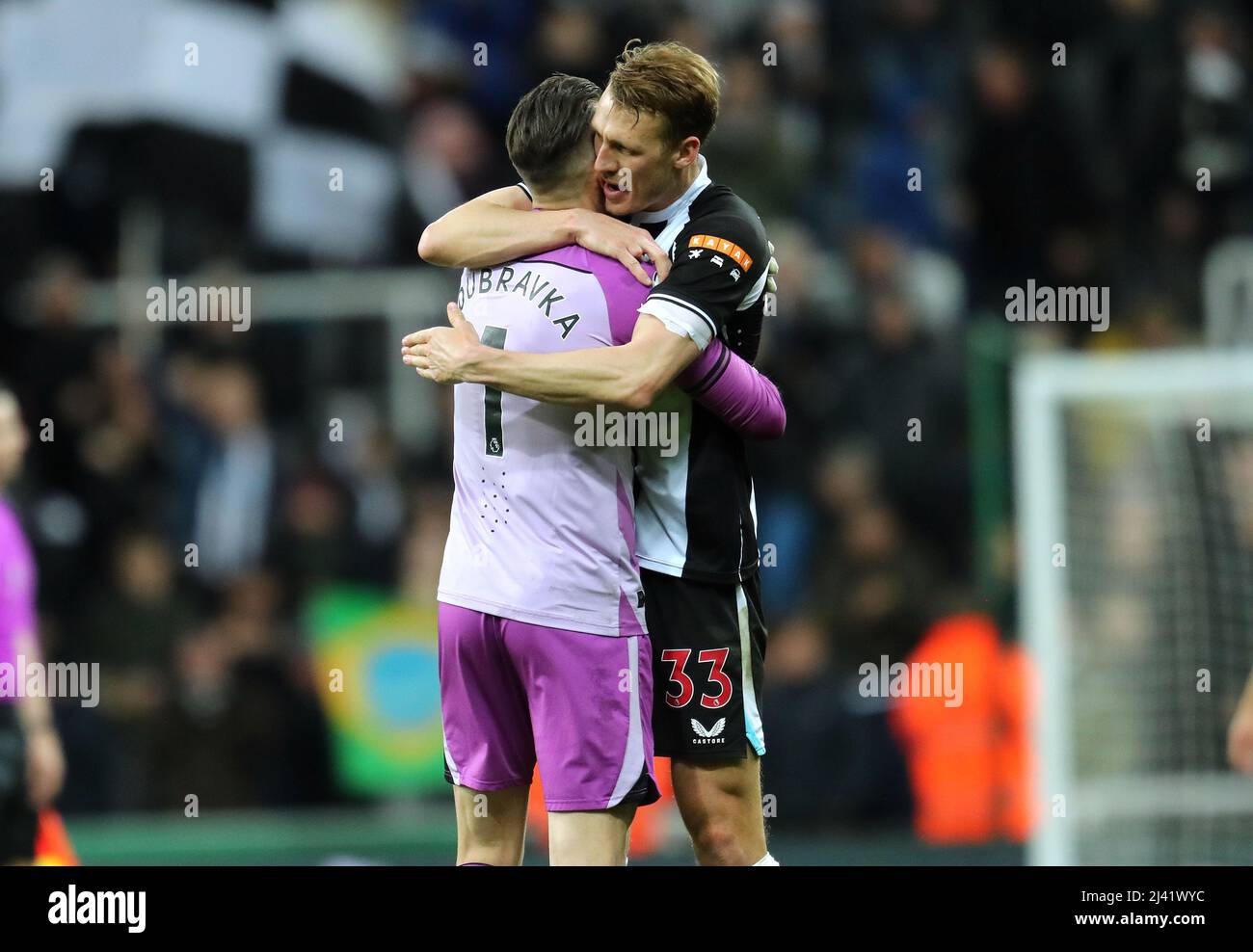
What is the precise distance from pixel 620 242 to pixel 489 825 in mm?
1284

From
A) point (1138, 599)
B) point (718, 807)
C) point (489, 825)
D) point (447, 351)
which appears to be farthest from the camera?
point (1138, 599)

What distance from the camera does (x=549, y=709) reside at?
12.5 ft

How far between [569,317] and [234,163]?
20.3 ft

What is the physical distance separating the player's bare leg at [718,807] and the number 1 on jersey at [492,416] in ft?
2.65

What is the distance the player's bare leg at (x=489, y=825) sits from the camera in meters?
3.89

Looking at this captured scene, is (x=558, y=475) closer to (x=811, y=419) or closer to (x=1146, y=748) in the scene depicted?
(x=1146, y=748)

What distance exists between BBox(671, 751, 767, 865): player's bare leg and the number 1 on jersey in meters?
0.81

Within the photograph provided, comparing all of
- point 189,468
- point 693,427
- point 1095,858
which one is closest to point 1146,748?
point 1095,858

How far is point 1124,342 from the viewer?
893 cm

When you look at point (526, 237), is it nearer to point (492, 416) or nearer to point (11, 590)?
point (492, 416)

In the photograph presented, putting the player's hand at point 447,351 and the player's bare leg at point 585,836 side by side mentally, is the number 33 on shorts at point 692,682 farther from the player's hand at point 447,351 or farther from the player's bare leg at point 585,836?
the player's hand at point 447,351

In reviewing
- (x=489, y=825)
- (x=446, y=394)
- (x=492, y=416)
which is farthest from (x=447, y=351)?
(x=446, y=394)

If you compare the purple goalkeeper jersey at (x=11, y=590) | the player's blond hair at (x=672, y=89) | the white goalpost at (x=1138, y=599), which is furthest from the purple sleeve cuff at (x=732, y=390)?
the white goalpost at (x=1138, y=599)

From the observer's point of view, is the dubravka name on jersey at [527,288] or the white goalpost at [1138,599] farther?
the white goalpost at [1138,599]
